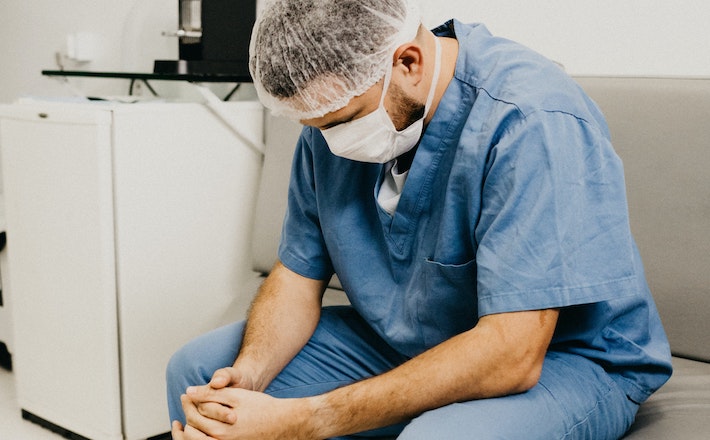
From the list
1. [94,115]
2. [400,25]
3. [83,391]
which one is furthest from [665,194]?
[83,391]

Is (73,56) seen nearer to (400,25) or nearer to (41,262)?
(41,262)

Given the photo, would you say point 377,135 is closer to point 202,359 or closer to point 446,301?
point 446,301

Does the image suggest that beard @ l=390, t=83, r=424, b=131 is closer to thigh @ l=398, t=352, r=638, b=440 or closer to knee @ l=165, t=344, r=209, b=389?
thigh @ l=398, t=352, r=638, b=440

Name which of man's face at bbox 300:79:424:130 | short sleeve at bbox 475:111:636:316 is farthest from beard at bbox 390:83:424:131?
short sleeve at bbox 475:111:636:316

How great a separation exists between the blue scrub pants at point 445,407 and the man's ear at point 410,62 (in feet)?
1.41

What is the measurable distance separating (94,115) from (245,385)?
71 centimetres

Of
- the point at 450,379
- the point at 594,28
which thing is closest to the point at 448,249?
the point at 450,379

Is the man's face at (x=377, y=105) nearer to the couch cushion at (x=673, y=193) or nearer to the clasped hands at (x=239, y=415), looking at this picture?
the clasped hands at (x=239, y=415)

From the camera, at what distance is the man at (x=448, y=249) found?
0.84 meters

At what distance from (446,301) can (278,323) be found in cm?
31

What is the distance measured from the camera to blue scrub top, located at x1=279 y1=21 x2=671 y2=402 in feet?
2.73

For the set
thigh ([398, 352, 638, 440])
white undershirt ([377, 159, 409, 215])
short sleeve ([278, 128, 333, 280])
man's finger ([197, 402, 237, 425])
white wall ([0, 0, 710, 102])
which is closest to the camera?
thigh ([398, 352, 638, 440])

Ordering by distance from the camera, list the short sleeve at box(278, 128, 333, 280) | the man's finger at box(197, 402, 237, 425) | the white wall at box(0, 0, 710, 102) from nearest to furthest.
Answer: the man's finger at box(197, 402, 237, 425) < the short sleeve at box(278, 128, 333, 280) < the white wall at box(0, 0, 710, 102)

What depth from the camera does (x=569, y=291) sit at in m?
0.83
